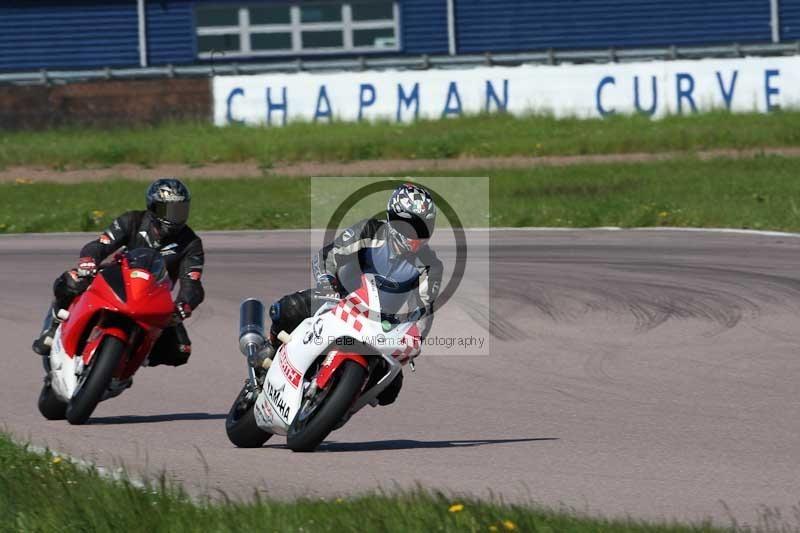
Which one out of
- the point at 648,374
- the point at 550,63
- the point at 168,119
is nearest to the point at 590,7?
the point at 550,63

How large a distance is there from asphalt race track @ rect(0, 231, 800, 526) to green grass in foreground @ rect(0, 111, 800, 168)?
36.1 feet

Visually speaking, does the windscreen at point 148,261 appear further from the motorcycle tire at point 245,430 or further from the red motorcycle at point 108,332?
the motorcycle tire at point 245,430

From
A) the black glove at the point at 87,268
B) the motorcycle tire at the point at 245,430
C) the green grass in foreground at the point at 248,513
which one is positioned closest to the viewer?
the green grass in foreground at the point at 248,513

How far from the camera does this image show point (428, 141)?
27938 millimetres

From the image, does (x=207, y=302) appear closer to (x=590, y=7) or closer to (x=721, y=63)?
(x=721, y=63)

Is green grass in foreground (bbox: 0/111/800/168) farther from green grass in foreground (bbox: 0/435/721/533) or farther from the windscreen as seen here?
green grass in foreground (bbox: 0/435/721/533)

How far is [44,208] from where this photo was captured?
75.7 feet

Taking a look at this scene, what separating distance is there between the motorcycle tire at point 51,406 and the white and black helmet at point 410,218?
9.14 ft

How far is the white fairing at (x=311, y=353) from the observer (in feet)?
24.3

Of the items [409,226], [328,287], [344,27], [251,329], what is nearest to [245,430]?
[251,329]

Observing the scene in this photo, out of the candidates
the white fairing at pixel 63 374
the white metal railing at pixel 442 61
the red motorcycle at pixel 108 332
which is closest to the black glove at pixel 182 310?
the red motorcycle at pixel 108 332

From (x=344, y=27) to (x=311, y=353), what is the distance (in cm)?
3372

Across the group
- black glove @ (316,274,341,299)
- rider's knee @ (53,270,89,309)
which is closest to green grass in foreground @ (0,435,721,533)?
black glove @ (316,274,341,299)

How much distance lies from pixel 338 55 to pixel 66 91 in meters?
10.8
